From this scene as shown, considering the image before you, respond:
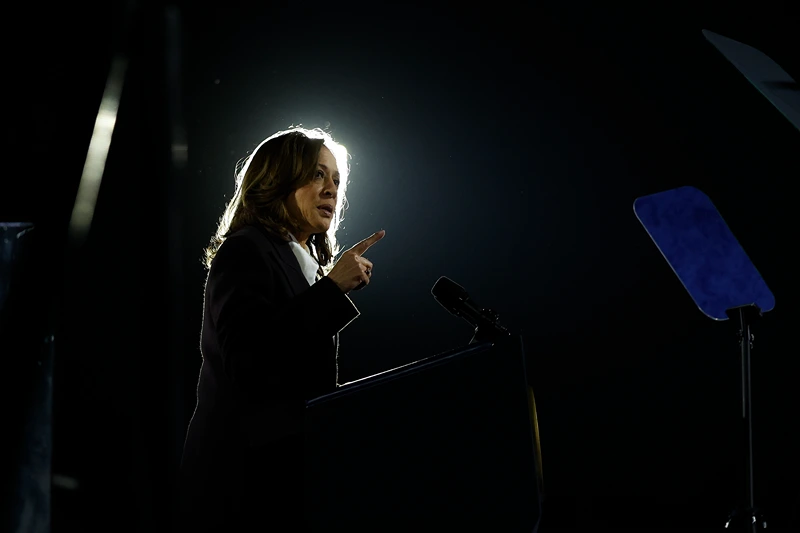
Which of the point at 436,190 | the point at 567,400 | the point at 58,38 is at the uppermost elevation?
the point at 58,38

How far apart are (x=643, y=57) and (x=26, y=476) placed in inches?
93.4

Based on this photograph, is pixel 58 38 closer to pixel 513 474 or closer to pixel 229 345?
pixel 229 345

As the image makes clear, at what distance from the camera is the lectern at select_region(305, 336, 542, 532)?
602 millimetres

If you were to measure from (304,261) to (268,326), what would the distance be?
0.97 ft

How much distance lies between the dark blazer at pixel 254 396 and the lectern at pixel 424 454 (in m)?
0.42

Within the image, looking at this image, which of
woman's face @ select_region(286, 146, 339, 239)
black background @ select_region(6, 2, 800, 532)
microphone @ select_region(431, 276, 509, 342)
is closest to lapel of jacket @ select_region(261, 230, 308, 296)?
woman's face @ select_region(286, 146, 339, 239)

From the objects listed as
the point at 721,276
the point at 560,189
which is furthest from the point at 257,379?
the point at 560,189

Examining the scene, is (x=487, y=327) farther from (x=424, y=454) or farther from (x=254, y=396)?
(x=254, y=396)

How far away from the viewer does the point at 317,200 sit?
1.36 m

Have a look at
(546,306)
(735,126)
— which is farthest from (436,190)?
(735,126)

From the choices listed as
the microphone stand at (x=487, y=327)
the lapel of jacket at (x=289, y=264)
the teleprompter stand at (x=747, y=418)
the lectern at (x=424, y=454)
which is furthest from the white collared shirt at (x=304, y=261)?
the teleprompter stand at (x=747, y=418)

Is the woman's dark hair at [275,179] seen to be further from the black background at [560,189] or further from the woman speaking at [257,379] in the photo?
the black background at [560,189]

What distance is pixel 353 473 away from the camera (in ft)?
1.98

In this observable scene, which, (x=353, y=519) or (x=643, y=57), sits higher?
(x=643, y=57)
